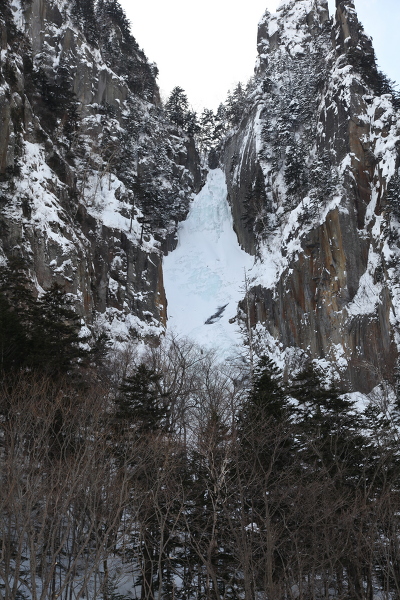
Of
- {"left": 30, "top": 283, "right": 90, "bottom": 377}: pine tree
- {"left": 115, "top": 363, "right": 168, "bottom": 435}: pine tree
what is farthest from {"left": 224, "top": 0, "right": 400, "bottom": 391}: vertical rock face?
{"left": 30, "top": 283, "right": 90, "bottom": 377}: pine tree

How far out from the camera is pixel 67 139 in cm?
4919

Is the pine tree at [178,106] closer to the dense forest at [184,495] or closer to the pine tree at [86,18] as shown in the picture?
the pine tree at [86,18]

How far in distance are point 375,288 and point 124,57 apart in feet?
195

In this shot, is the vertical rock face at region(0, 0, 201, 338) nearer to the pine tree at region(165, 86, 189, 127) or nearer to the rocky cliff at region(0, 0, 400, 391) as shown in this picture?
the rocky cliff at region(0, 0, 400, 391)

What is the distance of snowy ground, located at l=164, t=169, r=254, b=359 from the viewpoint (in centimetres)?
4953

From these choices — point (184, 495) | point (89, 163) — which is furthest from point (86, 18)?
point (184, 495)

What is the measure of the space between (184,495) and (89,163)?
43.9 metres

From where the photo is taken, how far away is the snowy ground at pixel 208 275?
4953cm

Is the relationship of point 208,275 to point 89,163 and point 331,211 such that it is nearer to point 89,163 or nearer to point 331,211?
point 89,163

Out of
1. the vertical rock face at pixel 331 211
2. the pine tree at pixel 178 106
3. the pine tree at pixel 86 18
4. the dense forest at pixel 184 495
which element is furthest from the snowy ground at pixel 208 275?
the dense forest at pixel 184 495

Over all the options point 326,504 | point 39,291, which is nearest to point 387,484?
point 326,504

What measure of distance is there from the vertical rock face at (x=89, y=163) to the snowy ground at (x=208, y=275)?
2.92 m

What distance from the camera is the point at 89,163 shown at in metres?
50.3

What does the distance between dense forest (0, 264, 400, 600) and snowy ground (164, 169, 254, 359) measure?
2699 centimetres
